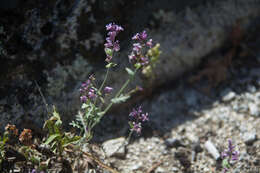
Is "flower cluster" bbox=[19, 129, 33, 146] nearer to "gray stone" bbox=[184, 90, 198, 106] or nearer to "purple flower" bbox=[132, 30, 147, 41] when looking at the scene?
"purple flower" bbox=[132, 30, 147, 41]

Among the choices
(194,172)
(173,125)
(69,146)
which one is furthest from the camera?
(173,125)

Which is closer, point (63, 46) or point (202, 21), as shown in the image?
point (63, 46)

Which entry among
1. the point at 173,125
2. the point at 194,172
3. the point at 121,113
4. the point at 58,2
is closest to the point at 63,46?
the point at 58,2

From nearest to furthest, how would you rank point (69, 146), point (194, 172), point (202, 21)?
1. point (69, 146)
2. point (194, 172)
3. point (202, 21)

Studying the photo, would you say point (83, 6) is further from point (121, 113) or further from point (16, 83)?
point (121, 113)

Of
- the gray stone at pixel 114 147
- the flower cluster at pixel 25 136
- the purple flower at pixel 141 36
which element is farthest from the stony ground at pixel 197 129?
the purple flower at pixel 141 36

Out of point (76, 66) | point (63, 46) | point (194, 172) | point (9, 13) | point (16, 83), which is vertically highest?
point (9, 13)

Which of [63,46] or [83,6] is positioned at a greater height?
[83,6]
